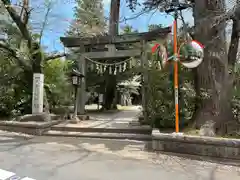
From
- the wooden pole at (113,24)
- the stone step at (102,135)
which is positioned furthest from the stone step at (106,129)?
the wooden pole at (113,24)

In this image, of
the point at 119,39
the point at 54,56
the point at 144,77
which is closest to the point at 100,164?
the point at 144,77

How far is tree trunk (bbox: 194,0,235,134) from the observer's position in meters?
6.17

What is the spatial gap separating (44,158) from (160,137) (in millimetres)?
2856

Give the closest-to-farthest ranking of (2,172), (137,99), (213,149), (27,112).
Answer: (2,172), (213,149), (27,112), (137,99)

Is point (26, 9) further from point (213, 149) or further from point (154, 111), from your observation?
point (213, 149)

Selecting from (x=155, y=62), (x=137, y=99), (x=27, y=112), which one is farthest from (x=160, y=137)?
(x=137, y=99)

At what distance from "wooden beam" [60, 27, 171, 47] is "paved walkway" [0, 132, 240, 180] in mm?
5154

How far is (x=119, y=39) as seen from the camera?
34.0ft

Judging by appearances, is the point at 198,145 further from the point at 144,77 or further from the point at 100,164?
the point at 144,77

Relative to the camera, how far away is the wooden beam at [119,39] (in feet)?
31.8

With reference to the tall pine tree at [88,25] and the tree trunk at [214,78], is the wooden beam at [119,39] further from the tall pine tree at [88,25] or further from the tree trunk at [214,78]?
the tree trunk at [214,78]

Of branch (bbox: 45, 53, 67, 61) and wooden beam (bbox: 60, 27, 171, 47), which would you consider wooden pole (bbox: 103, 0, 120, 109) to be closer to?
wooden beam (bbox: 60, 27, 171, 47)

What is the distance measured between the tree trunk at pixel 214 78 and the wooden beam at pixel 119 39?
10.7ft

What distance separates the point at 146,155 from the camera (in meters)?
5.51
